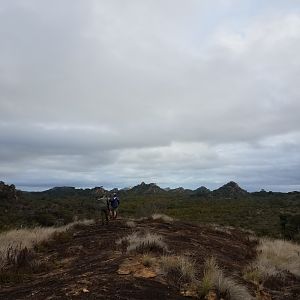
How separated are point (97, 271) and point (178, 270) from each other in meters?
1.88

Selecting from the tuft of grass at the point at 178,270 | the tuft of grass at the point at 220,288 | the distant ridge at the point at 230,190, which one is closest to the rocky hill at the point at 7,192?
the tuft of grass at the point at 178,270

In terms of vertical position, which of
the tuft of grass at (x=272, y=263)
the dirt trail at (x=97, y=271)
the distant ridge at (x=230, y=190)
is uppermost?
the distant ridge at (x=230, y=190)

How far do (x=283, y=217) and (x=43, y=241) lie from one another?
32.7 m

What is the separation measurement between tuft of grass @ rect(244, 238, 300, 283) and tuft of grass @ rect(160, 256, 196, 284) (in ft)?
8.62

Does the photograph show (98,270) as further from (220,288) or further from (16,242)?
(16,242)

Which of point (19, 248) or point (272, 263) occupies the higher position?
point (19, 248)

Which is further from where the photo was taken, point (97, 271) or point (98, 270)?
point (98, 270)

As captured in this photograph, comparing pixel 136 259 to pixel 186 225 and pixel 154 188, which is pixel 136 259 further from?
pixel 154 188

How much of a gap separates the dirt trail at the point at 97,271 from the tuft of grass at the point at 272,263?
0.44 meters

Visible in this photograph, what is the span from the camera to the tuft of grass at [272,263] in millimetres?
13180

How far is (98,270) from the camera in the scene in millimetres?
10750

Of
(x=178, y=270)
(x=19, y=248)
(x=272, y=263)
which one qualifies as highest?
(x=19, y=248)

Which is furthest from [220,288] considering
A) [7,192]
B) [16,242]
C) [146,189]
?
[146,189]

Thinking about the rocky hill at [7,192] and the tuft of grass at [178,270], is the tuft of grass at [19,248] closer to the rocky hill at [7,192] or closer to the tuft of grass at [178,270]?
the tuft of grass at [178,270]
